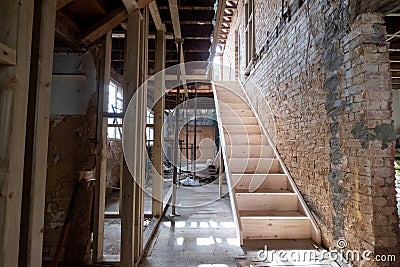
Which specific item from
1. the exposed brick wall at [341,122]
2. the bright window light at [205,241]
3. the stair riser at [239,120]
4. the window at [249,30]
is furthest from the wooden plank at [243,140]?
the window at [249,30]

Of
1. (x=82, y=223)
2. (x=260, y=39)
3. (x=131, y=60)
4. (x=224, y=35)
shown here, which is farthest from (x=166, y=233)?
(x=224, y=35)

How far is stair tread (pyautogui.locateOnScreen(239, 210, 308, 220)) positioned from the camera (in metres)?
3.02

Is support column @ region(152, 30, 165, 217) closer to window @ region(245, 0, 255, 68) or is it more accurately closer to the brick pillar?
the brick pillar

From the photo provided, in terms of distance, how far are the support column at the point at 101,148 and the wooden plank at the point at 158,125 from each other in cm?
122

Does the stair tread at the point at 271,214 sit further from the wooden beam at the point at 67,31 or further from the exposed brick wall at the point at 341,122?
the wooden beam at the point at 67,31

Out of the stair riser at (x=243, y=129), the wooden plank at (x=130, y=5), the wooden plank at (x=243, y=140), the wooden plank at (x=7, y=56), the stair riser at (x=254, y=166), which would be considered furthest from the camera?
the stair riser at (x=243, y=129)

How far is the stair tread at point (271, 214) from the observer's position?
302 centimetres

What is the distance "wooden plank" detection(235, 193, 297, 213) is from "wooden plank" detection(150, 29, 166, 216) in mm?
1159

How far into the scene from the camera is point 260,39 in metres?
5.43

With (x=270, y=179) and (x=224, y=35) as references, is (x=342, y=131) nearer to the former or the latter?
(x=270, y=179)

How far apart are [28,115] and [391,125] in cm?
234

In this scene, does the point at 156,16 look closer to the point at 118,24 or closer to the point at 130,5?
the point at 118,24

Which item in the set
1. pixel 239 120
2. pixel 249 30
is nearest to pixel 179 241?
pixel 239 120

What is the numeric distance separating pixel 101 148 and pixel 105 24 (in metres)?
1.08
